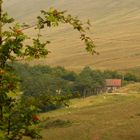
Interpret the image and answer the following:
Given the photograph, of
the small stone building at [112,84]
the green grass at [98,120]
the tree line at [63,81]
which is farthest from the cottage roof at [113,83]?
the green grass at [98,120]

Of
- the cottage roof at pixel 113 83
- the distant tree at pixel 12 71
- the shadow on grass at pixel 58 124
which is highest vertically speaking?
the cottage roof at pixel 113 83

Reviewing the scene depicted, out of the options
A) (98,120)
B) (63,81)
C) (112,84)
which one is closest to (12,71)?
(98,120)

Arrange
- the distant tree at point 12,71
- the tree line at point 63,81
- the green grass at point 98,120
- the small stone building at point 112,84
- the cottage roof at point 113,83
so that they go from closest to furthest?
the distant tree at point 12,71 < the green grass at point 98,120 < the tree line at point 63,81 < the small stone building at point 112,84 < the cottage roof at point 113,83

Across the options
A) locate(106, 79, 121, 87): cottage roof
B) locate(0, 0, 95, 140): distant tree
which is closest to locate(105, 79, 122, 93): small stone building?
locate(106, 79, 121, 87): cottage roof

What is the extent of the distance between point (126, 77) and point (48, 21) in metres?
123

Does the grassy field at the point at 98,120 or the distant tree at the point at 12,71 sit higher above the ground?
the distant tree at the point at 12,71

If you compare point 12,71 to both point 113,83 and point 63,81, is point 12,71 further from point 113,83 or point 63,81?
point 113,83

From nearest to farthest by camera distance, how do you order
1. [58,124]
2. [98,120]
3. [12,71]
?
1. [12,71]
2. [58,124]
3. [98,120]

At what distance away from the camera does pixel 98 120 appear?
244 ft

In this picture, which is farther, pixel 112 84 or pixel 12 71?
pixel 112 84

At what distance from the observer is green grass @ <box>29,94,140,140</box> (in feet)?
200

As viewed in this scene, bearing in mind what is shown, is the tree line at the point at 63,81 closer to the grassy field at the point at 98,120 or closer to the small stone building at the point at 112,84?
the small stone building at the point at 112,84

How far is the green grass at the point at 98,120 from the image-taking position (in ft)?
200

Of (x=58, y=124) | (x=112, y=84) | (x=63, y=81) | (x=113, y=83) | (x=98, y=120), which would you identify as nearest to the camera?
(x=58, y=124)
